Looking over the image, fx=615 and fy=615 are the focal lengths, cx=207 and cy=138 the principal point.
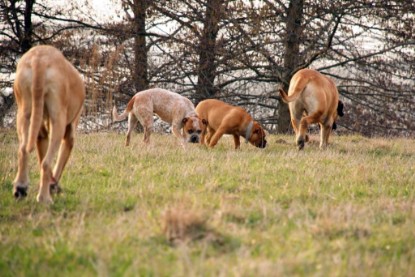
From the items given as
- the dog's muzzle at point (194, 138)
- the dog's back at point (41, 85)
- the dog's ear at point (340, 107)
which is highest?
the dog's back at point (41, 85)

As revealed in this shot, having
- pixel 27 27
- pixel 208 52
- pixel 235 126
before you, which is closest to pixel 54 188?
pixel 235 126

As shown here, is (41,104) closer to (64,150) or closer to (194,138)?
(64,150)

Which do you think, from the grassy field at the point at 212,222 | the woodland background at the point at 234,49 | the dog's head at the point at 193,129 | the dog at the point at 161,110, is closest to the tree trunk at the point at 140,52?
the woodland background at the point at 234,49

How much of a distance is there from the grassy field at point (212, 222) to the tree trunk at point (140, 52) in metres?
10.9

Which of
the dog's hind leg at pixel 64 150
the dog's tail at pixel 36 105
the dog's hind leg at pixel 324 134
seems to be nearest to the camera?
the dog's tail at pixel 36 105

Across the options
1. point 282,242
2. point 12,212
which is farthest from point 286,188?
point 12,212

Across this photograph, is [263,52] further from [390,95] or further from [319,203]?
[319,203]

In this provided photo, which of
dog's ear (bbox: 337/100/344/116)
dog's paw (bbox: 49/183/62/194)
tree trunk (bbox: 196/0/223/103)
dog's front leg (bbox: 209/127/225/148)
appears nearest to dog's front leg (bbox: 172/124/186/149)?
dog's front leg (bbox: 209/127/225/148)

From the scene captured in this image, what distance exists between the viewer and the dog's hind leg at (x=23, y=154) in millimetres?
5281

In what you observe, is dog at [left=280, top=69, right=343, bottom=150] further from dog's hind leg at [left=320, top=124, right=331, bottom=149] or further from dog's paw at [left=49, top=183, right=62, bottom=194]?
dog's paw at [left=49, top=183, right=62, bottom=194]

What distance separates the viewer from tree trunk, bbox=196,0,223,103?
17438mm

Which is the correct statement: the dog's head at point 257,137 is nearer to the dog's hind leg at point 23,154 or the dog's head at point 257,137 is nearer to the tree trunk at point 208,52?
the dog's hind leg at point 23,154

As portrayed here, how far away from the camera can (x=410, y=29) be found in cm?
1698

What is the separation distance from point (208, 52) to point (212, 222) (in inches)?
553
